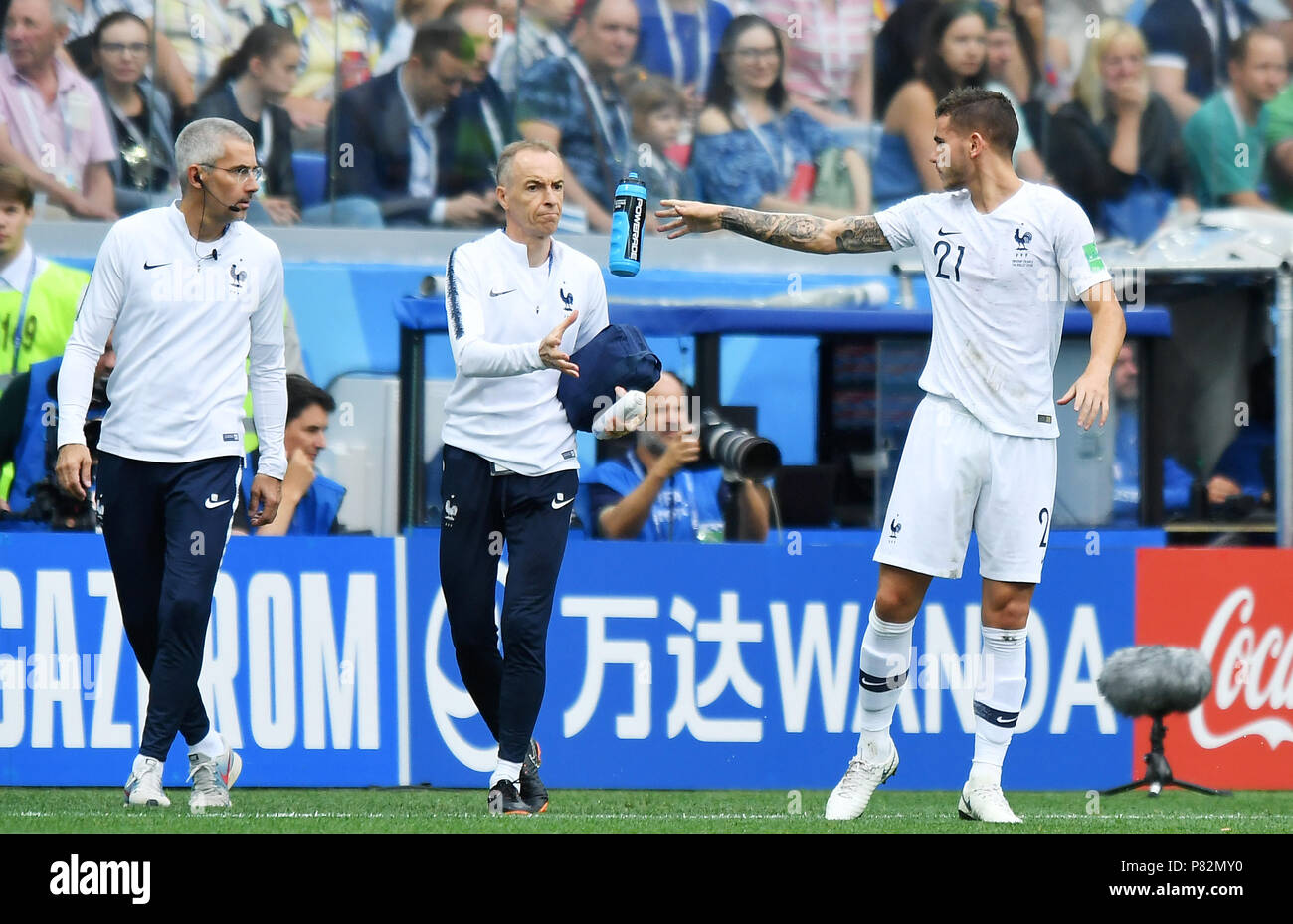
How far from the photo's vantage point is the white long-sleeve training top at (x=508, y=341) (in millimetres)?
6273

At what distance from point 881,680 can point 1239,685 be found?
2696mm

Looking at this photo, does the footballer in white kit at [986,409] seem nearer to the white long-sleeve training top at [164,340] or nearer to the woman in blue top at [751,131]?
the white long-sleeve training top at [164,340]

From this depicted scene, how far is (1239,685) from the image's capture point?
8.27 metres

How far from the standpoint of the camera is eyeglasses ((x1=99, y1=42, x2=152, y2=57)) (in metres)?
13.1

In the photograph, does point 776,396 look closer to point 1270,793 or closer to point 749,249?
point 749,249

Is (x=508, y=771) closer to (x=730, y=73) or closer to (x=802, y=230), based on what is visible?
(x=802, y=230)

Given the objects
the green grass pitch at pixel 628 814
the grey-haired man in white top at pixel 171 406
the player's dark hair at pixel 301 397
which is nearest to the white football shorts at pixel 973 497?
the green grass pitch at pixel 628 814

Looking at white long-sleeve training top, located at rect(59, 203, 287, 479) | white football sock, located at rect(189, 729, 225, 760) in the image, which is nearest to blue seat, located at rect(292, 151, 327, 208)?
white long-sleeve training top, located at rect(59, 203, 287, 479)

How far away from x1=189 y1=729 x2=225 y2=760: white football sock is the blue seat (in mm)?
Answer: 7400

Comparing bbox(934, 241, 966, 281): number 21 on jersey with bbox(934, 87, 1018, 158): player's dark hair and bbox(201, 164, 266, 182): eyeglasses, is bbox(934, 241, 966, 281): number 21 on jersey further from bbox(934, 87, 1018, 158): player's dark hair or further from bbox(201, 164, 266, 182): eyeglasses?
bbox(201, 164, 266, 182): eyeglasses

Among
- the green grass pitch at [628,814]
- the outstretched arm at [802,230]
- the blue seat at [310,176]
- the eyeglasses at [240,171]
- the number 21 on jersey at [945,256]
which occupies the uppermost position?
the blue seat at [310,176]

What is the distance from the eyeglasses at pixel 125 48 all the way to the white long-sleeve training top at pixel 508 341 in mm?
7514

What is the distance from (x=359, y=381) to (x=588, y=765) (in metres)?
4.80
